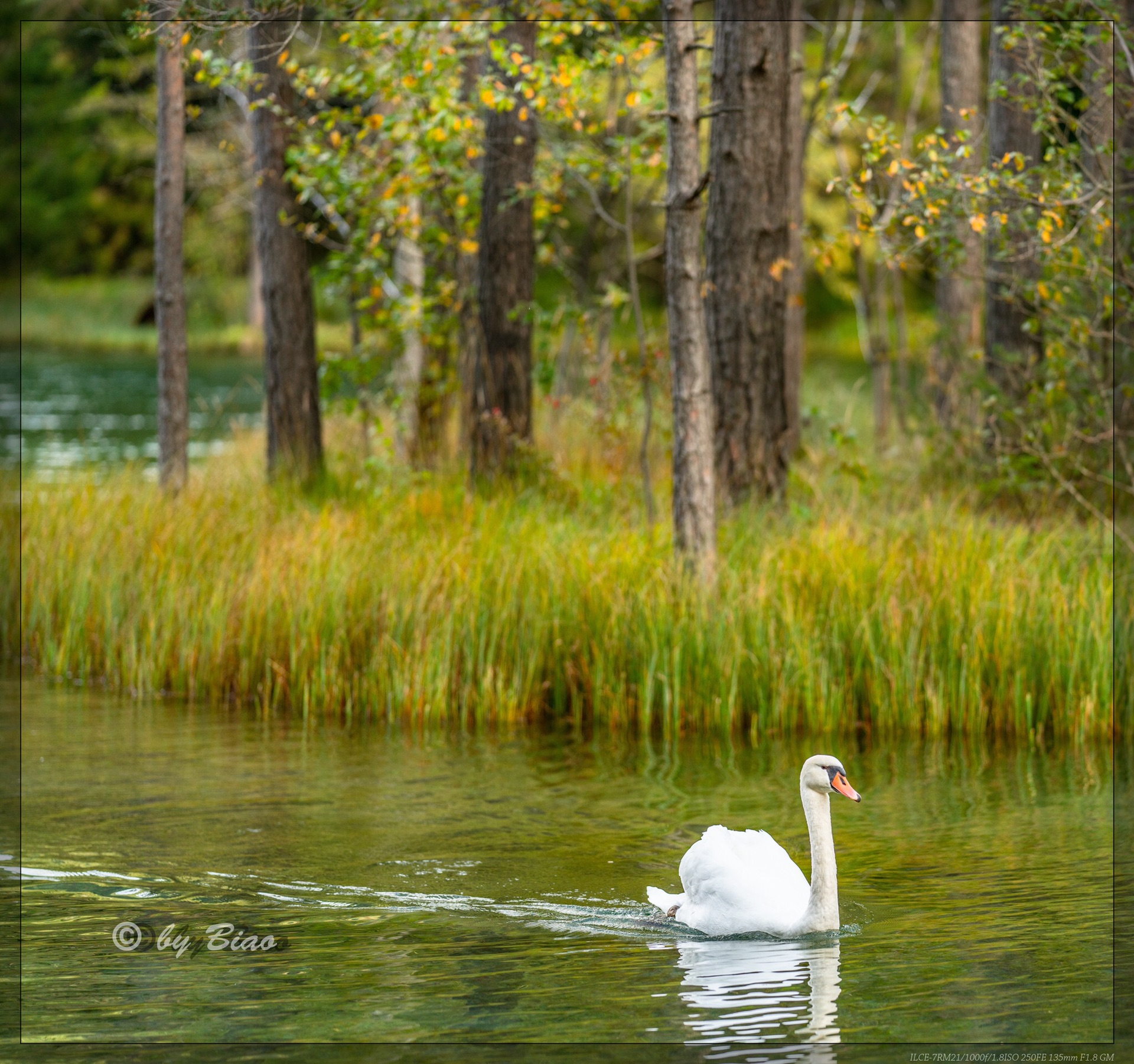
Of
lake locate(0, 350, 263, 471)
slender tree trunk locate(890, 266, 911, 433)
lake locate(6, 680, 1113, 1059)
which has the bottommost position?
lake locate(0, 350, 263, 471)

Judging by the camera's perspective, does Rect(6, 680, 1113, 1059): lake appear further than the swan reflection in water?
Yes

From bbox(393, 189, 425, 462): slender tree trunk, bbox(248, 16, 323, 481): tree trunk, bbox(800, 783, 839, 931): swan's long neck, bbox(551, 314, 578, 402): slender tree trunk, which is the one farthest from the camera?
bbox(551, 314, 578, 402): slender tree trunk

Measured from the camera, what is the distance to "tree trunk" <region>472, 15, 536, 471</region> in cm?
1395

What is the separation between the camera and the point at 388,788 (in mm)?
8352

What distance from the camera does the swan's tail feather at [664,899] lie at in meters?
6.30

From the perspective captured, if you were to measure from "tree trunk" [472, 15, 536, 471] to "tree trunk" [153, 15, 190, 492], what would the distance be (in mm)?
2633

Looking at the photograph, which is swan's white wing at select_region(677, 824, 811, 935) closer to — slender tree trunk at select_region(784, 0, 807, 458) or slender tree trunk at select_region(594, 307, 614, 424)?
slender tree trunk at select_region(594, 307, 614, 424)

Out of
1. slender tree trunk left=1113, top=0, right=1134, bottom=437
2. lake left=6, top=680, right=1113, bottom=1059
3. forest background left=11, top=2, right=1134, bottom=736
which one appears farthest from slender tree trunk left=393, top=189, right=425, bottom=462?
slender tree trunk left=1113, top=0, right=1134, bottom=437

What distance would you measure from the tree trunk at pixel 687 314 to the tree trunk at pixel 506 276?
4051 mm

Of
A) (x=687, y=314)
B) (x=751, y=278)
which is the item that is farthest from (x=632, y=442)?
(x=687, y=314)

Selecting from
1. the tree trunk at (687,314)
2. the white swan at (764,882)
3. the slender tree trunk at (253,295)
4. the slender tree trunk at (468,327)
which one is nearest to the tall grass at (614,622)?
the tree trunk at (687,314)

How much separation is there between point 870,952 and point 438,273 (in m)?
11.6

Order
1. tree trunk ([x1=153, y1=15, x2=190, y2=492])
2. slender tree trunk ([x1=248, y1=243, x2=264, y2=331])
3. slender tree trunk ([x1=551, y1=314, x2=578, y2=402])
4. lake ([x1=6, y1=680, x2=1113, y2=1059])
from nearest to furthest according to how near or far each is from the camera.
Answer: lake ([x1=6, y1=680, x2=1113, y2=1059]), tree trunk ([x1=153, y1=15, x2=190, y2=492]), slender tree trunk ([x1=551, y1=314, x2=578, y2=402]), slender tree trunk ([x1=248, y1=243, x2=264, y2=331])

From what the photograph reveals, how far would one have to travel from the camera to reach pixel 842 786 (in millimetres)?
6273
